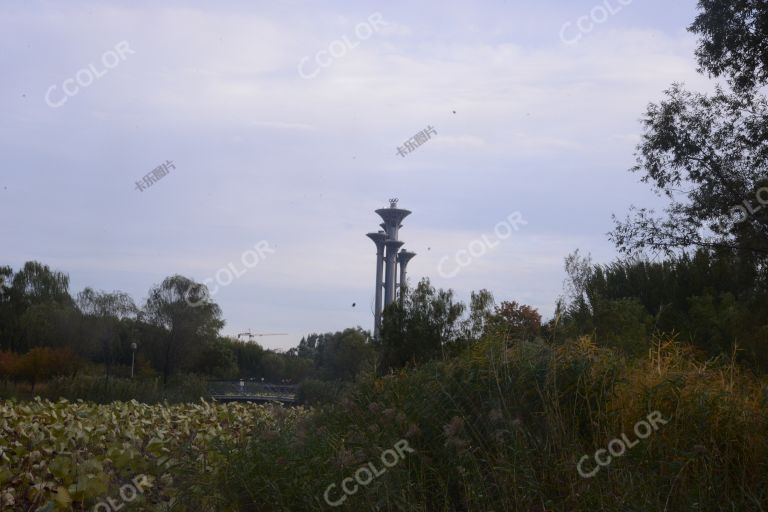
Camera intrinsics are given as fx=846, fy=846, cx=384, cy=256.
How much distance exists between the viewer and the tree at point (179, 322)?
51.4 m

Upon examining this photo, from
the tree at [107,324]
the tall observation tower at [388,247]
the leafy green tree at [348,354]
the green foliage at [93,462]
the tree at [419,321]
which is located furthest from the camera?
the tall observation tower at [388,247]

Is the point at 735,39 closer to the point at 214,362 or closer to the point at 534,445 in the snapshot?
the point at 534,445

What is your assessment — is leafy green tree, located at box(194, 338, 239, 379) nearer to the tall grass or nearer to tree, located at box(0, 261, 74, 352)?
tree, located at box(0, 261, 74, 352)

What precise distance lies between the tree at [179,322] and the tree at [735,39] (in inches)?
1552

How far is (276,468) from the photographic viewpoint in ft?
20.8

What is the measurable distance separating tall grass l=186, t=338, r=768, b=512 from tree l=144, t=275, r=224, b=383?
44164 mm

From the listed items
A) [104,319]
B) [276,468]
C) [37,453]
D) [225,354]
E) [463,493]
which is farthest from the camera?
[225,354]

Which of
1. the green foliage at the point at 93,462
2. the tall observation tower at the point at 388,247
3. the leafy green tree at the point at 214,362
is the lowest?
the green foliage at the point at 93,462

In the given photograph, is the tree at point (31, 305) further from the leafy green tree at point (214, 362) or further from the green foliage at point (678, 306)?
the green foliage at point (678, 306)

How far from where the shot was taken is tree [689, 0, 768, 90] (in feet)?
48.5

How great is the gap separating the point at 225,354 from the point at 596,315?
40.1 metres

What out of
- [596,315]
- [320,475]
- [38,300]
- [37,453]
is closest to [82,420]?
[37,453]

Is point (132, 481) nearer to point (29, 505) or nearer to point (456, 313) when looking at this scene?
point (29, 505)

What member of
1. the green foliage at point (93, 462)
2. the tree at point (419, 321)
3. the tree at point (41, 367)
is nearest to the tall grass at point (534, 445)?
the green foliage at point (93, 462)
